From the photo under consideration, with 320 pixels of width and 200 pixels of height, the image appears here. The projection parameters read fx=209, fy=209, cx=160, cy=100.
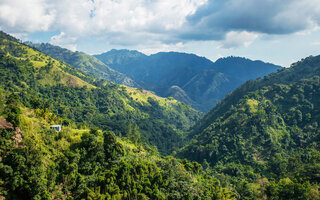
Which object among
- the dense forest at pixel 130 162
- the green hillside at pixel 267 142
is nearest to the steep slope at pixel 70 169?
the dense forest at pixel 130 162

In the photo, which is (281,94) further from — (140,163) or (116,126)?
(140,163)

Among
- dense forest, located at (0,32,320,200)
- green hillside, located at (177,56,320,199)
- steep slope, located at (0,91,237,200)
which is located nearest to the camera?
steep slope, located at (0,91,237,200)

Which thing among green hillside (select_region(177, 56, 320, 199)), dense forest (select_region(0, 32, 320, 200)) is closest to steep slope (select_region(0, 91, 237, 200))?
dense forest (select_region(0, 32, 320, 200))

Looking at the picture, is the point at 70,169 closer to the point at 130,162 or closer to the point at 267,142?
the point at 130,162

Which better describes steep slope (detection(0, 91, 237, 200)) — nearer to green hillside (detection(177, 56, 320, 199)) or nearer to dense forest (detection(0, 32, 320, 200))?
dense forest (detection(0, 32, 320, 200))

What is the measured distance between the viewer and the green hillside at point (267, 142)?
96125 millimetres

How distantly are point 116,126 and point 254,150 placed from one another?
113601mm

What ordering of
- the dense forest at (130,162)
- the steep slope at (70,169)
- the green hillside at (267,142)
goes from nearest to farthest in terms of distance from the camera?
the steep slope at (70,169), the dense forest at (130,162), the green hillside at (267,142)

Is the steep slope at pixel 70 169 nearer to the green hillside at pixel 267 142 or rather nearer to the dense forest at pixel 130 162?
the dense forest at pixel 130 162

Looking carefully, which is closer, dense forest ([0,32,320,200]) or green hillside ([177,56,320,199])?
dense forest ([0,32,320,200])

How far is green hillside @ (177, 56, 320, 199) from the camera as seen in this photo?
96.1 meters

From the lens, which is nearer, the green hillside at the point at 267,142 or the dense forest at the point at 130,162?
the dense forest at the point at 130,162

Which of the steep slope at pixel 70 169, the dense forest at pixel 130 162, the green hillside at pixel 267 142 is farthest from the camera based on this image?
the green hillside at pixel 267 142

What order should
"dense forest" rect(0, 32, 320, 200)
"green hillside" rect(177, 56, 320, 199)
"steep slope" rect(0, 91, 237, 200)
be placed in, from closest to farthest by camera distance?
"steep slope" rect(0, 91, 237, 200)
"dense forest" rect(0, 32, 320, 200)
"green hillside" rect(177, 56, 320, 199)
